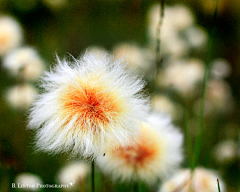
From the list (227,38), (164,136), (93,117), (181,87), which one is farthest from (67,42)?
(93,117)

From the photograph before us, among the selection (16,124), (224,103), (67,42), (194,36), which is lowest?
(16,124)

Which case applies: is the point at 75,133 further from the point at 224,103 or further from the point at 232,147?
the point at 224,103

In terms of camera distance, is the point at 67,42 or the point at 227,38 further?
the point at 227,38

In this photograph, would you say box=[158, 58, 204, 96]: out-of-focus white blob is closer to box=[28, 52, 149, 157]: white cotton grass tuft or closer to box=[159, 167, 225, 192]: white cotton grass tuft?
box=[159, 167, 225, 192]: white cotton grass tuft

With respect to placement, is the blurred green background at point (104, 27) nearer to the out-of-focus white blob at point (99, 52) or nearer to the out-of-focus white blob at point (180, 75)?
the out-of-focus white blob at point (180, 75)

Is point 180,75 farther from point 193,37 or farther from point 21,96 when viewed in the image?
point 21,96

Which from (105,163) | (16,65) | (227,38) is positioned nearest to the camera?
(105,163)
